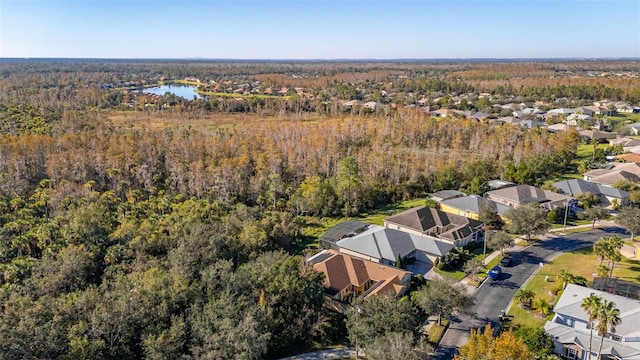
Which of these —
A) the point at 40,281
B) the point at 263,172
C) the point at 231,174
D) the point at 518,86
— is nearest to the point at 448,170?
the point at 263,172

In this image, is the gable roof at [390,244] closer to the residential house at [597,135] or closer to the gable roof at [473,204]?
the gable roof at [473,204]

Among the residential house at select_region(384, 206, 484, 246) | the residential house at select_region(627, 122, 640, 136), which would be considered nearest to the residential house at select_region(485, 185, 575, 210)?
the residential house at select_region(384, 206, 484, 246)

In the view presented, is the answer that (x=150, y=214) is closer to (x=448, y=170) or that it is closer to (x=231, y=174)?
(x=231, y=174)

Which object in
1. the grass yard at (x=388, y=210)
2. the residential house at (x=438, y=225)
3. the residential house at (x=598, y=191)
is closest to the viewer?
the residential house at (x=438, y=225)

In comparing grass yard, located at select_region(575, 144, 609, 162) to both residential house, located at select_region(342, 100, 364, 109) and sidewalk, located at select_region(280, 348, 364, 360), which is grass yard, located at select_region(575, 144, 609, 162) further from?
sidewalk, located at select_region(280, 348, 364, 360)

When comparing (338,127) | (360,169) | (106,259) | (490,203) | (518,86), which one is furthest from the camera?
(518,86)

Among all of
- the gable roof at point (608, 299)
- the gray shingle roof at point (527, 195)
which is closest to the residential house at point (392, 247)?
the gable roof at point (608, 299)
